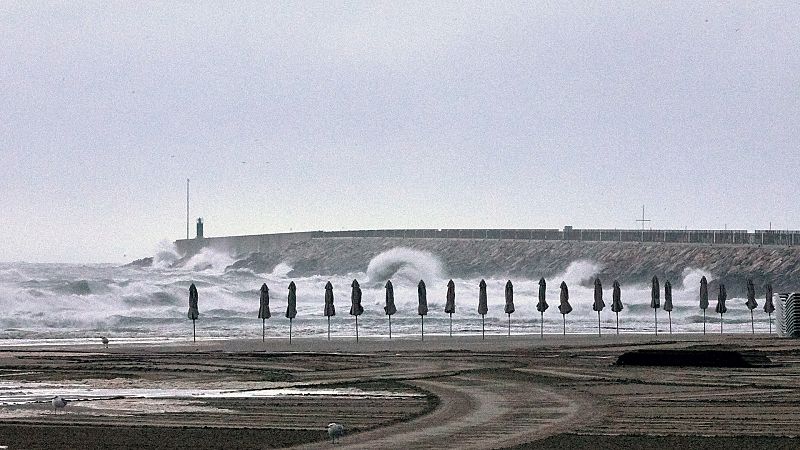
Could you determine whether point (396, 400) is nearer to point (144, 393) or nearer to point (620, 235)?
point (144, 393)

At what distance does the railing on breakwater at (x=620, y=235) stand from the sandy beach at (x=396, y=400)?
81.8 metres

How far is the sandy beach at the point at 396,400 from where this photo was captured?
2592 centimetres

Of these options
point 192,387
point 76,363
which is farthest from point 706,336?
point 192,387

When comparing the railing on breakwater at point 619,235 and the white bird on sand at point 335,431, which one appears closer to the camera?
the white bird on sand at point 335,431

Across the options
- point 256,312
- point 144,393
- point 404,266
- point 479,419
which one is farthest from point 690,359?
point 404,266

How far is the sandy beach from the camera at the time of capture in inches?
1021

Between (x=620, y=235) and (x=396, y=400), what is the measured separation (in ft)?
411

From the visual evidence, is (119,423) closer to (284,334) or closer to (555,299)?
(284,334)

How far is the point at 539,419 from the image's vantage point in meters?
28.9

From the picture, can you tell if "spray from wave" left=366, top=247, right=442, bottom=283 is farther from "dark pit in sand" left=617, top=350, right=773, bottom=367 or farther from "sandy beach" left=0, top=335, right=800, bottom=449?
"dark pit in sand" left=617, top=350, right=773, bottom=367

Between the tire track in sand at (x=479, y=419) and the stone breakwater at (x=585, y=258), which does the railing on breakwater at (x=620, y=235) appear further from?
the tire track in sand at (x=479, y=419)

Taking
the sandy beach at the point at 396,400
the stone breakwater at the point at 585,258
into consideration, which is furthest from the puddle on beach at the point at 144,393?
the stone breakwater at the point at 585,258

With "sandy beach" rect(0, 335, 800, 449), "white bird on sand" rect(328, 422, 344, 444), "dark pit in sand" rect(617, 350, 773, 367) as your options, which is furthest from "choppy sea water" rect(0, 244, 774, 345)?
"white bird on sand" rect(328, 422, 344, 444)

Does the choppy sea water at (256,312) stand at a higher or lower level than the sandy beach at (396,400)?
higher
